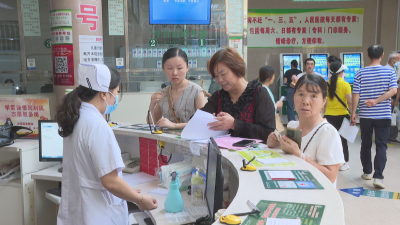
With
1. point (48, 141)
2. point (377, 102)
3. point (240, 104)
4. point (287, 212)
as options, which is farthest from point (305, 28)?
point (287, 212)

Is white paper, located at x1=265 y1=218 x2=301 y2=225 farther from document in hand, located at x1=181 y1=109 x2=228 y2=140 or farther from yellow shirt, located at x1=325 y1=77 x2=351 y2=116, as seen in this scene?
yellow shirt, located at x1=325 y1=77 x2=351 y2=116

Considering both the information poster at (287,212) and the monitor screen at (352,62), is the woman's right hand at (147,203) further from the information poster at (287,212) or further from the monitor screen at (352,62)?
the monitor screen at (352,62)

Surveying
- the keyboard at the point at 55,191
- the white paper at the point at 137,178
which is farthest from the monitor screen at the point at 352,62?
the keyboard at the point at 55,191

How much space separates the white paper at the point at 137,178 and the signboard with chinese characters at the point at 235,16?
2.98 metres

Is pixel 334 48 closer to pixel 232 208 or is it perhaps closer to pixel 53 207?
pixel 53 207

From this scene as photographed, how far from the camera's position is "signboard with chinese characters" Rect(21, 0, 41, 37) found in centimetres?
533

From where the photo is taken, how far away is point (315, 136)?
1.61 meters

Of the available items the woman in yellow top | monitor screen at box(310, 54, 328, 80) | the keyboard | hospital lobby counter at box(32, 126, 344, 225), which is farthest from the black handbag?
monitor screen at box(310, 54, 328, 80)

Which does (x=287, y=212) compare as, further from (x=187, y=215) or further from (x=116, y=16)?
(x=116, y=16)

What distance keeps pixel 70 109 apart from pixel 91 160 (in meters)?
0.25

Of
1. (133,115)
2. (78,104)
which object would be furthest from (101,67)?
(133,115)

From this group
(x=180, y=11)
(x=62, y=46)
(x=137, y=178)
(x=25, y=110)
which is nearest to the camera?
(x=137, y=178)

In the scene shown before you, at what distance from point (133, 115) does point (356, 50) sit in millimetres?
6880

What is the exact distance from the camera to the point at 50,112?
3291 millimetres
